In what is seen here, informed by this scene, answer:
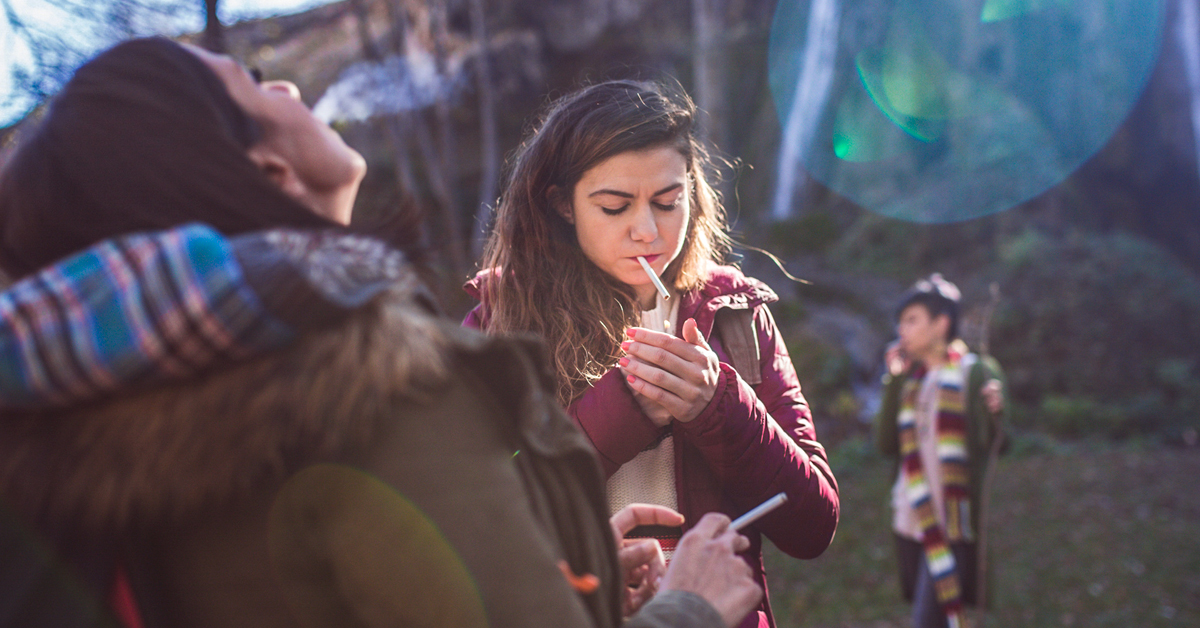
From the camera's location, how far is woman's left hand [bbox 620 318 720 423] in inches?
61.3

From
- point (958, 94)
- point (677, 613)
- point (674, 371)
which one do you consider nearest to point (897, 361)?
point (674, 371)

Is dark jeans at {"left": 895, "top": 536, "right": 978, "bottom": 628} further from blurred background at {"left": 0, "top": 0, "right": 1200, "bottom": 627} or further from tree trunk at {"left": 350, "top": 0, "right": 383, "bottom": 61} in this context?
tree trunk at {"left": 350, "top": 0, "right": 383, "bottom": 61}

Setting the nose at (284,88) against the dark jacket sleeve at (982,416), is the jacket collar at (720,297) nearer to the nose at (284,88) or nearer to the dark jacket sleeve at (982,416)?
the nose at (284,88)

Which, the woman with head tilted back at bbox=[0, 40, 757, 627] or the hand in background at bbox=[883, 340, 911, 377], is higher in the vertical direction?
the woman with head tilted back at bbox=[0, 40, 757, 627]

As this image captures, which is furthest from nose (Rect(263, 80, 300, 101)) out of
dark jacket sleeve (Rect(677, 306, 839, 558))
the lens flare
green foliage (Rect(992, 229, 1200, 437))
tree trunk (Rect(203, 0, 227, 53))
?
the lens flare

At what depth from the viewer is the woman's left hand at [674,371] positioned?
1.56 m

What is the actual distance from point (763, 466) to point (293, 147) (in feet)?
3.73

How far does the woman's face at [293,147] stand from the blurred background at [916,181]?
2622 millimetres

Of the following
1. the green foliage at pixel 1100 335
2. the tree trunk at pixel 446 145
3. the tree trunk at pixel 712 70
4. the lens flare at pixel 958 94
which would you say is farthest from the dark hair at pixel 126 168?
the lens flare at pixel 958 94

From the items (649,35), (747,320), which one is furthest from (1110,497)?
(649,35)

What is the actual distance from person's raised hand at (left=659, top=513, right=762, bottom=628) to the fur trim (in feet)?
1.90

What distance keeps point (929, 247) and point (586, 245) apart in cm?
1292

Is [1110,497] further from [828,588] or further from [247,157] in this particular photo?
[247,157]

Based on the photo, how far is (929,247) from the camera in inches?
528
